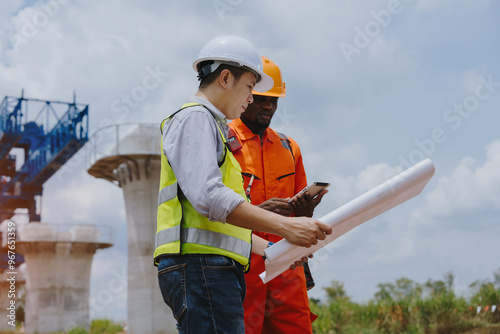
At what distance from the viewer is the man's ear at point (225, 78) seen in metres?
2.16

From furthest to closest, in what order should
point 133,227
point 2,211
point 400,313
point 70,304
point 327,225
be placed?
point 2,211
point 70,304
point 133,227
point 400,313
point 327,225

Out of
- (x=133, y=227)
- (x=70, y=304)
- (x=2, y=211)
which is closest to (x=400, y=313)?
(x=133, y=227)

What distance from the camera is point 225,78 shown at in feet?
7.12

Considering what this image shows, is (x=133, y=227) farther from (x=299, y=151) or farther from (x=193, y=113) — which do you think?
(x=193, y=113)

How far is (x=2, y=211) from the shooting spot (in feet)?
122

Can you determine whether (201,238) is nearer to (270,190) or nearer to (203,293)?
(203,293)

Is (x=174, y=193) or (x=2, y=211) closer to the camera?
(x=174, y=193)

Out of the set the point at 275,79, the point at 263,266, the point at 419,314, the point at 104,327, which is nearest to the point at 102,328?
the point at 104,327

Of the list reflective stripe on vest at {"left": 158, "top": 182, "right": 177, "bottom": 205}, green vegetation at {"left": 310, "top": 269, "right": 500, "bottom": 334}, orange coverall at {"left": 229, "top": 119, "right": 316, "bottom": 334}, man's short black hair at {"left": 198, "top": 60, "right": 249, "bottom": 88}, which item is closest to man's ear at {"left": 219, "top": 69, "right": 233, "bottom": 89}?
man's short black hair at {"left": 198, "top": 60, "right": 249, "bottom": 88}

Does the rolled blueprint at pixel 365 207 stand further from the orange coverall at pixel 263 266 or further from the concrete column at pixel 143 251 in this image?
the concrete column at pixel 143 251

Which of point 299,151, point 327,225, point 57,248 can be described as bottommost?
point 327,225

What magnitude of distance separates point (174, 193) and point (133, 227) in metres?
21.9

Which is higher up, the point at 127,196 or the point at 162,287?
the point at 127,196

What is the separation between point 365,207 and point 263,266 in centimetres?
122
